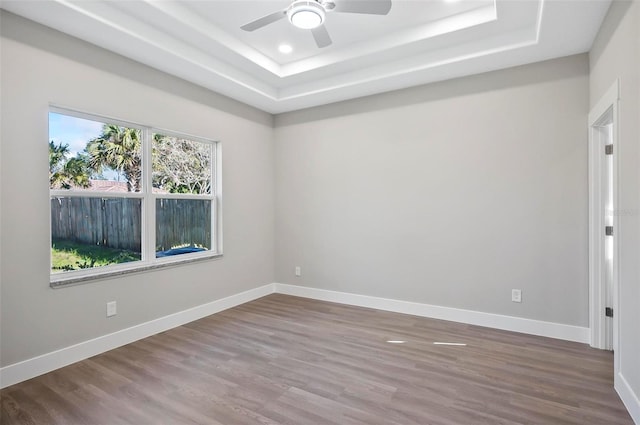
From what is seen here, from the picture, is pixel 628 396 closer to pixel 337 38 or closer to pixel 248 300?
pixel 337 38

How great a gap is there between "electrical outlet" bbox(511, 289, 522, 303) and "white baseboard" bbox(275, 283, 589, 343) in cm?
19

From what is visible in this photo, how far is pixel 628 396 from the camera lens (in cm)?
204

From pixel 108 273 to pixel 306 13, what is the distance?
2.85 metres

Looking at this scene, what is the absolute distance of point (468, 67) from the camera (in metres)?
3.44

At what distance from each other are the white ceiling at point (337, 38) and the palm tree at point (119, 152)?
29.7 inches

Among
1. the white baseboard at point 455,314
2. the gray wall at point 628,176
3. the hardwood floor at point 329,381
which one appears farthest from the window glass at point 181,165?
the gray wall at point 628,176

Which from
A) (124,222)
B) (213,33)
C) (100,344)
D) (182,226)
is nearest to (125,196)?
(124,222)

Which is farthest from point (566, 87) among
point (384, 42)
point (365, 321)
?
point (365, 321)

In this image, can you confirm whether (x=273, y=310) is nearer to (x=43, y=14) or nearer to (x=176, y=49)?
(x=176, y=49)

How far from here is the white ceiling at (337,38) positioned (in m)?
2.61

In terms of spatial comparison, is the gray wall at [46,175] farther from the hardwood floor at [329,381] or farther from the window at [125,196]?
the hardwood floor at [329,381]

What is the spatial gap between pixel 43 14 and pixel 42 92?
58 centimetres

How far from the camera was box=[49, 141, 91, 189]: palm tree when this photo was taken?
9.02 ft

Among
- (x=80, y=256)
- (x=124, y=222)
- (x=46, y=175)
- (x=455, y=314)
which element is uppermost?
(x=46, y=175)
